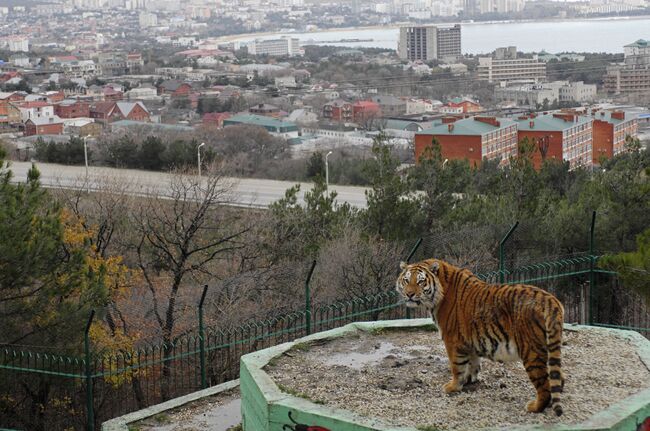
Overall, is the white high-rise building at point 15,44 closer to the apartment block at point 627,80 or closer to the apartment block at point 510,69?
the apartment block at point 510,69

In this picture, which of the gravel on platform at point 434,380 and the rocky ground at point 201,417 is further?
the rocky ground at point 201,417

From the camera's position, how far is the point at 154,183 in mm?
32469

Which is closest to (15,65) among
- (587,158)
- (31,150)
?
(31,150)

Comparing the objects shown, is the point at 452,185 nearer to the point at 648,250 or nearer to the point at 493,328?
the point at 648,250

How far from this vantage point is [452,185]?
1980 centimetres

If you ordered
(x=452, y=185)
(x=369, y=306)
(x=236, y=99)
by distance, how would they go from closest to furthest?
(x=369, y=306) → (x=452, y=185) → (x=236, y=99)

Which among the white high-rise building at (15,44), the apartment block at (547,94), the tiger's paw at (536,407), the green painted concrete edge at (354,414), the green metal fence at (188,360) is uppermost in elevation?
the tiger's paw at (536,407)

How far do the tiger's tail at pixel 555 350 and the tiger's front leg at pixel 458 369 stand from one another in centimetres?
69

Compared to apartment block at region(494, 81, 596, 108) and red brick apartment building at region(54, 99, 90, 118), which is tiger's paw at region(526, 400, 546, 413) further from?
apartment block at region(494, 81, 596, 108)

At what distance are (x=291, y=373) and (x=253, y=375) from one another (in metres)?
0.34

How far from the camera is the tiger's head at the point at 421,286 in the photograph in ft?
25.1

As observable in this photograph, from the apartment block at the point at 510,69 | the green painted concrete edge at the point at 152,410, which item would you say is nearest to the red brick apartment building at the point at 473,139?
the green painted concrete edge at the point at 152,410

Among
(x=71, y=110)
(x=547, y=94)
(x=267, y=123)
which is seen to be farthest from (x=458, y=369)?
(x=547, y=94)

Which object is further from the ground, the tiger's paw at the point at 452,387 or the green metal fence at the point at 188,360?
the tiger's paw at the point at 452,387
